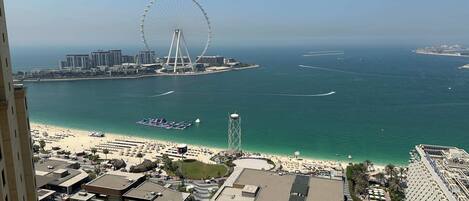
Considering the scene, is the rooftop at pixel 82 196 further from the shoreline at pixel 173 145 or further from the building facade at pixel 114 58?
the building facade at pixel 114 58

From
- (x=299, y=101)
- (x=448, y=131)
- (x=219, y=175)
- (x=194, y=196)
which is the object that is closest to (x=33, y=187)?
(x=194, y=196)

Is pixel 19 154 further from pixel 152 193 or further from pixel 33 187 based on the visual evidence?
pixel 152 193

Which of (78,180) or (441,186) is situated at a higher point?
(441,186)

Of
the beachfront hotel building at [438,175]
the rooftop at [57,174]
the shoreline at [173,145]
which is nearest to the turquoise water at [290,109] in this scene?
the shoreline at [173,145]

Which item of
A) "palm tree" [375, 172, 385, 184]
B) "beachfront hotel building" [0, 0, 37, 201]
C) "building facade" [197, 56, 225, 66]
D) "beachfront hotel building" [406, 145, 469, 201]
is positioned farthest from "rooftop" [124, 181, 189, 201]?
"building facade" [197, 56, 225, 66]

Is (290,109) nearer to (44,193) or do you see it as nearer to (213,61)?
(44,193)

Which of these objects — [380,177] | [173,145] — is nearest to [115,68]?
[173,145]
